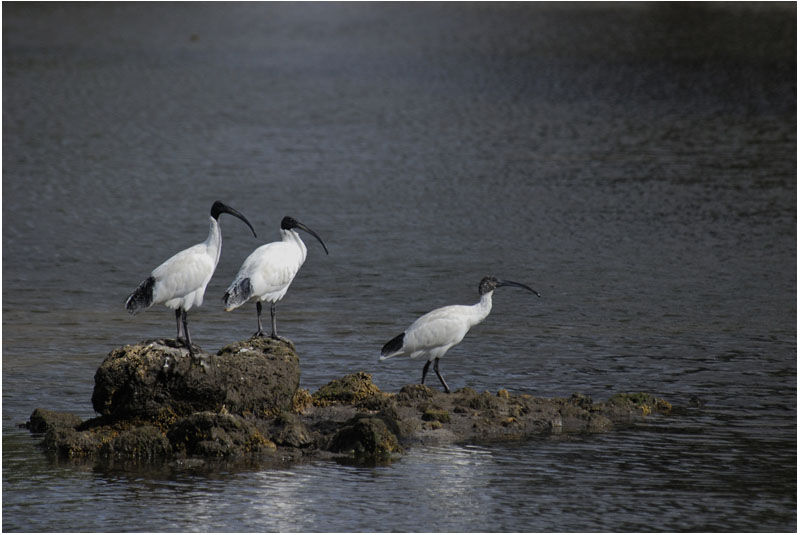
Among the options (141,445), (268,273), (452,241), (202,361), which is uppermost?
(452,241)

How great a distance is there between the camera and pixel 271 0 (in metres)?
94.4

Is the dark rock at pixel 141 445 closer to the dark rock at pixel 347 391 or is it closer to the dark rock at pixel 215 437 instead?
the dark rock at pixel 215 437

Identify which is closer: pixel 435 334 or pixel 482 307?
pixel 435 334

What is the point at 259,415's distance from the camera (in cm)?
1625

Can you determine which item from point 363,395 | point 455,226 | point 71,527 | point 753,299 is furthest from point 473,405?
point 455,226

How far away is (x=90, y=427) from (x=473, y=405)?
4.39 metres

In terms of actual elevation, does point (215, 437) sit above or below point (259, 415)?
below

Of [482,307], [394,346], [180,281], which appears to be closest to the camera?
[180,281]

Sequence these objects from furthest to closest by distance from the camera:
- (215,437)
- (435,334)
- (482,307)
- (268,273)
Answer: (482,307) < (435,334) < (268,273) < (215,437)

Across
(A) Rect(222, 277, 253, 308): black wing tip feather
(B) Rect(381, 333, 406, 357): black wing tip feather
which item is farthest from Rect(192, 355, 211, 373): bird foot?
(B) Rect(381, 333, 406, 357): black wing tip feather

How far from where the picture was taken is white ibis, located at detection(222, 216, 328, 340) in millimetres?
17094

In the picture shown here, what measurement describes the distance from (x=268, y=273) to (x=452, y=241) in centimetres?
1214

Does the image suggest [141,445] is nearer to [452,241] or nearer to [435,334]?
[435,334]

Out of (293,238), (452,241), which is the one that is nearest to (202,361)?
(293,238)
